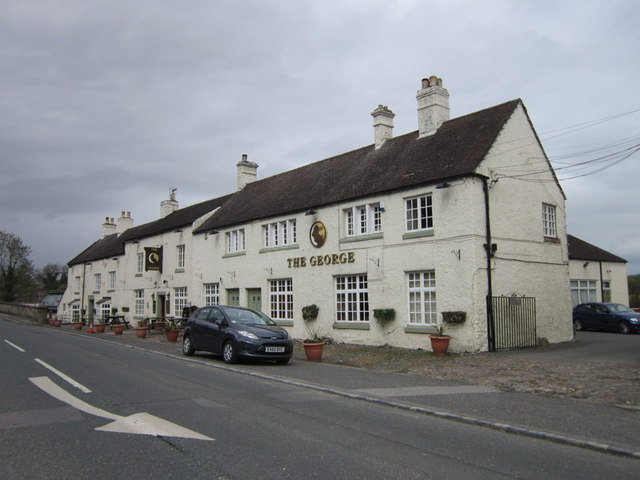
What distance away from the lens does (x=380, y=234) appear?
18406mm

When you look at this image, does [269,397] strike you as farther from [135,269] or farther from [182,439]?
[135,269]

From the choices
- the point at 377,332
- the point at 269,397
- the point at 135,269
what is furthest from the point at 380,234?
the point at 135,269

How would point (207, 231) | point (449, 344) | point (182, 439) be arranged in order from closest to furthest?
point (182, 439) → point (449, 344) → point (207, 231)

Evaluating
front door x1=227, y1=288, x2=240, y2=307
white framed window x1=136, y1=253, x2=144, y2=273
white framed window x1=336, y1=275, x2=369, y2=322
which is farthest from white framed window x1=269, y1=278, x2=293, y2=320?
white framed window x1=136, y1=253, x2=144, y2=273

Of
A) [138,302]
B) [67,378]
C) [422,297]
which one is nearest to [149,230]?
[138,302]

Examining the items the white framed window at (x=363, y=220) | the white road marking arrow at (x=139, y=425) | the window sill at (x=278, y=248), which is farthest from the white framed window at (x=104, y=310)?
the white road marking arrow at (x=139, y=425)

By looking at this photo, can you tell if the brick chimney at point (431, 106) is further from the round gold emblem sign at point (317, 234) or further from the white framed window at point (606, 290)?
the white framed window at point (606, 290)

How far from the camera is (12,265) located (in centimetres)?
6069

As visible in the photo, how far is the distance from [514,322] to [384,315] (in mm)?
4141

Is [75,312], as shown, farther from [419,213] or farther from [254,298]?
[419,213]

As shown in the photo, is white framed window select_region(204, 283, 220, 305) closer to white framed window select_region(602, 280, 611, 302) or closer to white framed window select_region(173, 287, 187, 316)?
white framed window select_region(173, 287, 187, 316)

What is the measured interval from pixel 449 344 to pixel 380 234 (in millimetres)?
4596

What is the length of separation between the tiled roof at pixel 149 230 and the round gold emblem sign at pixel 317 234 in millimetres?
11275

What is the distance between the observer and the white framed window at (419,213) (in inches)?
680
